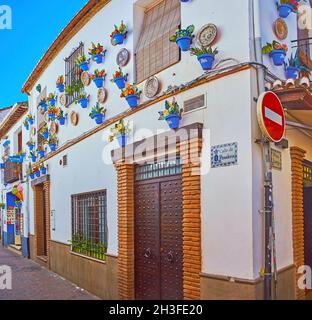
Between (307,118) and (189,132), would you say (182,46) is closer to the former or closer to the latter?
(189,132)

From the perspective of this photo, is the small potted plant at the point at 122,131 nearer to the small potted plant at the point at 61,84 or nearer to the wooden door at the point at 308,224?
the wooden door at the point at 308,224

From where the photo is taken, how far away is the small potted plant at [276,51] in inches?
214

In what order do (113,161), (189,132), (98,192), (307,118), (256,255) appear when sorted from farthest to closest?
1. (98,192)
2. (113,161)
3. (307,118)
4. (189,132)
5. (256,255)

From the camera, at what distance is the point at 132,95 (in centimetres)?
734

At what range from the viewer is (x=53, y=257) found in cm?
1230

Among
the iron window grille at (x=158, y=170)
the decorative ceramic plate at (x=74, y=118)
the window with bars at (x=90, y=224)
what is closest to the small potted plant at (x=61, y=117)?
the decorative ceramic plate at (x=74, y=118)

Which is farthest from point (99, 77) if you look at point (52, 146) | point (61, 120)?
point (52, 146)

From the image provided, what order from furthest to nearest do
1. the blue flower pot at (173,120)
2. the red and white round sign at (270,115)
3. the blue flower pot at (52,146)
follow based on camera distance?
the blue flower pot at (52,146), the blue flower pot at (173,120), the red and white round sign at (270,115)

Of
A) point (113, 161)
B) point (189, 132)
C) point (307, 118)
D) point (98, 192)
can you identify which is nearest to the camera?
point (189, 132)

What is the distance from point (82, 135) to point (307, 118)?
5443 millimetres

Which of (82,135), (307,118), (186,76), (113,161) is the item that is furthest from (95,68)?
(307,118)

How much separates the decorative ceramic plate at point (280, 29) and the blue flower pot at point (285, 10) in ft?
0.24

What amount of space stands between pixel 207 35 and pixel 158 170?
2.45 m

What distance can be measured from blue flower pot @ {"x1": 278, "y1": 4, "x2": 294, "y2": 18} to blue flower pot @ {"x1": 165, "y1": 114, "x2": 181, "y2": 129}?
209cm
